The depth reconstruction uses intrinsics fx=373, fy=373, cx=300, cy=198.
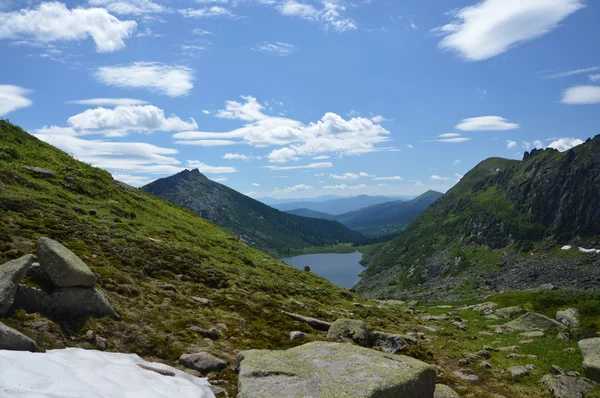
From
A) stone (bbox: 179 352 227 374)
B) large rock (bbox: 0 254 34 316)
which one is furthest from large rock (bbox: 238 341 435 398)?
large rock (bbox: 0 254 34 316)

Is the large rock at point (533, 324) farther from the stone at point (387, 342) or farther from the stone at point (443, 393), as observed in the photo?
the stone at point (443, 393)

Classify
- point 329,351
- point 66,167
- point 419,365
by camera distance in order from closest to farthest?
point 419,365, point 329,351, point 66,167

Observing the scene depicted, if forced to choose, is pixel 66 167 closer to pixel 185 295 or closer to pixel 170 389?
pixel 185 295

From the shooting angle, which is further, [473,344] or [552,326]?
[552,326]

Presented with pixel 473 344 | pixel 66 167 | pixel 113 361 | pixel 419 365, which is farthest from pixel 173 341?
pixel 66 167

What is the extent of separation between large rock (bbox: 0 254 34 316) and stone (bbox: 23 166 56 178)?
26306 millimetres

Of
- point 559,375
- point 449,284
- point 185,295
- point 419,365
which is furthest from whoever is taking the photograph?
point 449,284

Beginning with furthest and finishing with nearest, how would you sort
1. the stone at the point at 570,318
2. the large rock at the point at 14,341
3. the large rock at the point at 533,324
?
the stone at the point at 570,318, the large rock at the point at 533,324, the large rock at the point at 14,341

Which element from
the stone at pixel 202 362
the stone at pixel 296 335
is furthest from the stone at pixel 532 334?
the stone at pixel 202 362

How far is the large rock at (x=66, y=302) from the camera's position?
17.5 meters

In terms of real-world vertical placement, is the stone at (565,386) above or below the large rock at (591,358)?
below

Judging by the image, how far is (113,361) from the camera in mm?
15938

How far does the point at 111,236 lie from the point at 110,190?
1718 cm

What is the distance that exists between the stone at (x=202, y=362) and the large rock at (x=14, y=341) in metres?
6.09
